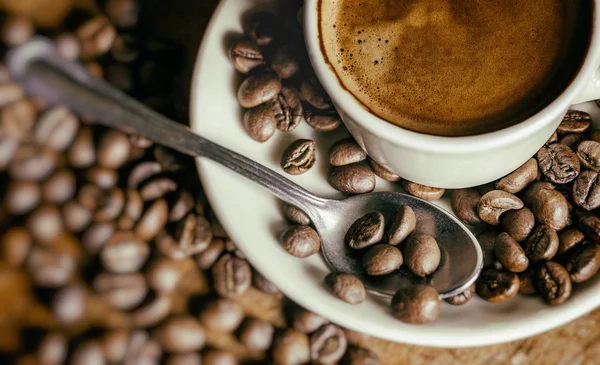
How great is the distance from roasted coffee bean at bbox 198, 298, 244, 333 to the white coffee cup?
374 millimetres

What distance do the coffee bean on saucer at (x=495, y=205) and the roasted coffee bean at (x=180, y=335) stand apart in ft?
1.80

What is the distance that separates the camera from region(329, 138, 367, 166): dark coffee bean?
102cm

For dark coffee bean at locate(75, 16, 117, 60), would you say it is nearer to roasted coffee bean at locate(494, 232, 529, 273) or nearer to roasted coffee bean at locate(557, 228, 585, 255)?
roasted coffee bean at locate(494, 232, 529, 273)

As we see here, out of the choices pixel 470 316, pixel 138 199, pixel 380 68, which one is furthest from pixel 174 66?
pixel 470 316

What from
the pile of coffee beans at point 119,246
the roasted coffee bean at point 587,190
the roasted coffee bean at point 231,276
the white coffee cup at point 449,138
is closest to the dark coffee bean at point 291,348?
the pile of coffee beans at point 119,246

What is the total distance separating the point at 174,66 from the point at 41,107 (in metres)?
0.40

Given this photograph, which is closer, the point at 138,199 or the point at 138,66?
the point at 138,199

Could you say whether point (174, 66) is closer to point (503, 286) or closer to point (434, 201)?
point (434, 201)

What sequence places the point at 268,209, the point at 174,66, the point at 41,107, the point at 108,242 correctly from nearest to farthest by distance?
the point at 41,107 < the point at 108,242 < the point at 268,209 < the point at 174,66

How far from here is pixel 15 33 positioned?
2.65 feet

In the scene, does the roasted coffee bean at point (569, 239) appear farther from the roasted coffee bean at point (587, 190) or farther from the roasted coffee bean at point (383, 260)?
the roasted coffee bean at point (383, 260)

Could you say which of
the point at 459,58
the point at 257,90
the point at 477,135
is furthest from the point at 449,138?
the point at 257,90

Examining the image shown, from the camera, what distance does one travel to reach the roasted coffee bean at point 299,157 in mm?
1013

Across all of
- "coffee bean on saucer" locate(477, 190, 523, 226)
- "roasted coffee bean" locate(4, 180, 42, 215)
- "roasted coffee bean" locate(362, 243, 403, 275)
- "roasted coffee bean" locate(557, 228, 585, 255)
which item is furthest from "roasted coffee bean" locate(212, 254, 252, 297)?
"roasted coffee bean" locate(557, 228, 585, 255)
